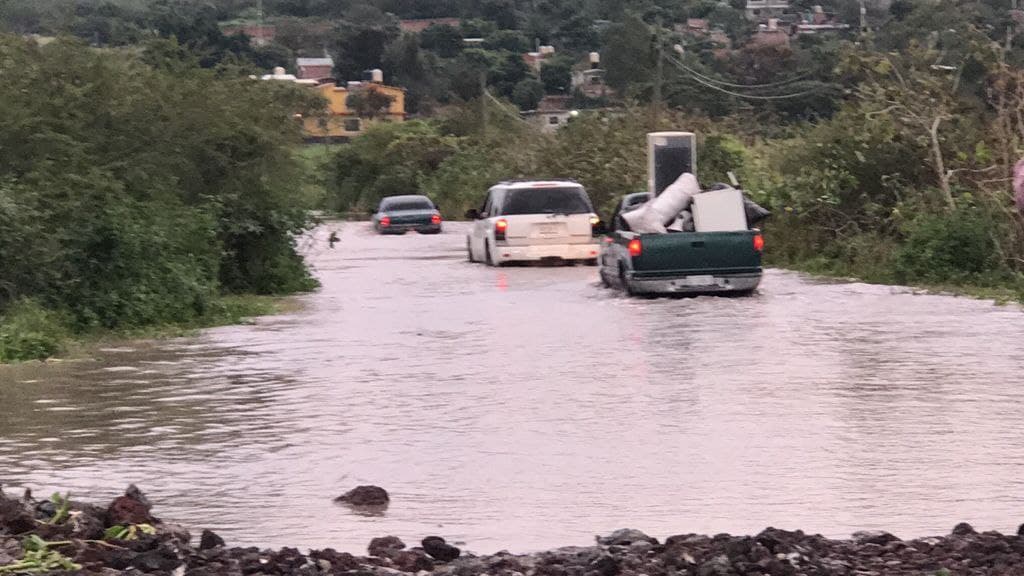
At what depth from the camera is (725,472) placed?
11734mm

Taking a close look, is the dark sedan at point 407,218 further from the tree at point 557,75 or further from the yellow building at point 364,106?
the tree at point 557,75

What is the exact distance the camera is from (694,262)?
26141 mm

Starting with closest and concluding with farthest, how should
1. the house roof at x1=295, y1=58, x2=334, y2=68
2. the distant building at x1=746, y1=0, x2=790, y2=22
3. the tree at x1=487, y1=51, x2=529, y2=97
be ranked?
the tree at x1=487, y1=51, x2=529, y2=97 < the house roof at x1=295, y1=58, x2=334, y2=68 < the distant building at x1=746, y1=0, x2=790, y2=22

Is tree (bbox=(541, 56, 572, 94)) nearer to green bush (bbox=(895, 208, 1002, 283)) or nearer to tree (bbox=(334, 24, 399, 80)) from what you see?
tree (bbox=(334, 24, 399, 80))

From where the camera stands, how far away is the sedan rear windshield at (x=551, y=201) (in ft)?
117

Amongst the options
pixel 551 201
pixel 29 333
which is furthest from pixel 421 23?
pixel 29 333

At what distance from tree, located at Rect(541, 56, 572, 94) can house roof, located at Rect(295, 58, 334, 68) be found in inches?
717

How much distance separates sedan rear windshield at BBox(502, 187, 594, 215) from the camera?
117 ft

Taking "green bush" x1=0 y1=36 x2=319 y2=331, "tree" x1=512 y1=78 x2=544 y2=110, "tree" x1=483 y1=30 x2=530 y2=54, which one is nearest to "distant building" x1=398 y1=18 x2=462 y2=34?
"tree" x1=483 y1=30 x2=530 y2=54

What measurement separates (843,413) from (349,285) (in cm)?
1908

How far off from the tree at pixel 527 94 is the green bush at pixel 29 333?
99399 mm

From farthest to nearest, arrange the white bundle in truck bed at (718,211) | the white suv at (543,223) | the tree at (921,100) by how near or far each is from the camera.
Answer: the white suv at (543,223) → the tree at (921,100) → the white bundle in truck bed at (718,211)

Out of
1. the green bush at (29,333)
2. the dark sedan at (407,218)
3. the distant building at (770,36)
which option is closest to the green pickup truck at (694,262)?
the green bush at (29,333)

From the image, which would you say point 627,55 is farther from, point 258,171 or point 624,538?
point 624,538
